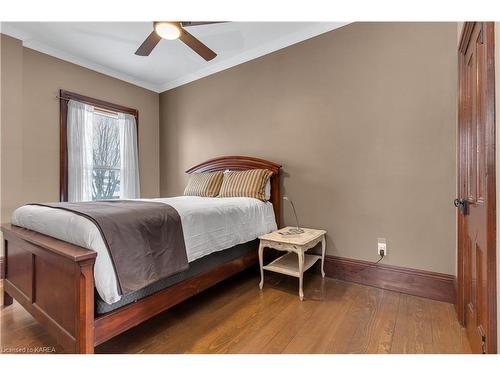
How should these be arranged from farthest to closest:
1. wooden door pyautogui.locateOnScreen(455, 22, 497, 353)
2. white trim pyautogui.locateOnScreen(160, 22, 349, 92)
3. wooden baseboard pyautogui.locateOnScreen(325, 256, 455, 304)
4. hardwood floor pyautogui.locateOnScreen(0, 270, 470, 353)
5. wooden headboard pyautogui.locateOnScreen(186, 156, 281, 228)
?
wooden headboard pyautogui.locateOnScreen(186, 156, 281, 228) → white trim pyautogui.locateOnScreen(160, 22, 349, 92) → wooden baseboard pyautogui.locateOnScreen(325, 256, 455, 304) → hardwood floor pyautogui.locateOnScreen(0, 270, 470, 353) → wooden door pyautogui.locateOnScreen(455, 22, 497, 353)

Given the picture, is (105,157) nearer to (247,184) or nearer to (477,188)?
(247,184)

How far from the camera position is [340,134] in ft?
8.23

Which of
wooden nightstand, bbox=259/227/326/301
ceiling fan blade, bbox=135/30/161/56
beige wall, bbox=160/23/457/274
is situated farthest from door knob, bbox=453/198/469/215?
ceiling fan blade, bbox=135/30/161/56

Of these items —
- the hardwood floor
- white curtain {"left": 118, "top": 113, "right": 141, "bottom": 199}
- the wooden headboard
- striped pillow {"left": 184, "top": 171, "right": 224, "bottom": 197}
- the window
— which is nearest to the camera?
the hardwood floor

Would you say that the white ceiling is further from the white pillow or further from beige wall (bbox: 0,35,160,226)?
the white pillow

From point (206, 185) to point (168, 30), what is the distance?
1.67m

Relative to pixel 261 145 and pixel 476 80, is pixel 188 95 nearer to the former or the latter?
pixel 261 145

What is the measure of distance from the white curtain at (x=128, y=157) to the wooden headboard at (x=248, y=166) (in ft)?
3.42

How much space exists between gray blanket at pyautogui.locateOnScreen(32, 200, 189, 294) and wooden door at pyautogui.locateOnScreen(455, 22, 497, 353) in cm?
159

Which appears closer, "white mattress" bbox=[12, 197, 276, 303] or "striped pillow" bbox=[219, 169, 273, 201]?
"white mattress" bbox=[12, 197, 276, 303]

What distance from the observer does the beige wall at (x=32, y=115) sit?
8.73ft

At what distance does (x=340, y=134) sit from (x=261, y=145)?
99 centimetres

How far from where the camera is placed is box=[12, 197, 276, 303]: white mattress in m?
1.24
